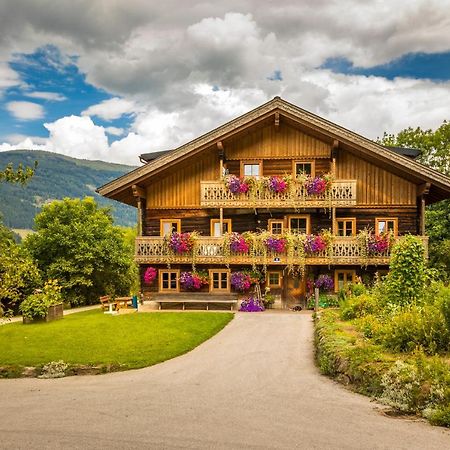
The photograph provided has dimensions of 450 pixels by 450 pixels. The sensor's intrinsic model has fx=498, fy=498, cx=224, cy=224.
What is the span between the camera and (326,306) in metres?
26.9

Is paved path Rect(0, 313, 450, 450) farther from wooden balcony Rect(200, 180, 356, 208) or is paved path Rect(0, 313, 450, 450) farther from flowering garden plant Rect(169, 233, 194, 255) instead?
wooden balcony Rect(200, 180, 356, 208)

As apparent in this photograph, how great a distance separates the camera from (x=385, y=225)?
28.5 m

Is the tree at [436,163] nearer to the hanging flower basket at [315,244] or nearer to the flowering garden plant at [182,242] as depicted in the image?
the hanging flower basket at [315,244]

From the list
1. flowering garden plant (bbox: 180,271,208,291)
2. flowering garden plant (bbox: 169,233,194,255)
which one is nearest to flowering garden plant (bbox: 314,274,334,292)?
flowering garden plant (bbox: 180,271,208,291)

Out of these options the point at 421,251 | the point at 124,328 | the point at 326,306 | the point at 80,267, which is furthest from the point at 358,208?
the point at 80,267

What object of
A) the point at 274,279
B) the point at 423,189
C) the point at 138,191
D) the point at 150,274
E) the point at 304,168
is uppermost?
the point at 304,168

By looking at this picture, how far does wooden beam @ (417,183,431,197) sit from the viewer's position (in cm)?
2697

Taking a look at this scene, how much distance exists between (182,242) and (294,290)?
23.0 ft

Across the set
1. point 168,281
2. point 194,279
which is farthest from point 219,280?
point 168,281

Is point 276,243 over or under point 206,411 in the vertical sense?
over

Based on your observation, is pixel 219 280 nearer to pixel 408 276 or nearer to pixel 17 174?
pixel 408 276

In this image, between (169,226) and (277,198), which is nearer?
(277,198)

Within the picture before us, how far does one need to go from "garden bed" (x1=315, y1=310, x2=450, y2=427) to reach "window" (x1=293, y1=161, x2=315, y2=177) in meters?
16.1

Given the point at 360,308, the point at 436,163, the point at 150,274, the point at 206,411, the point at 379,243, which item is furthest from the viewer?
the point at 436,163
